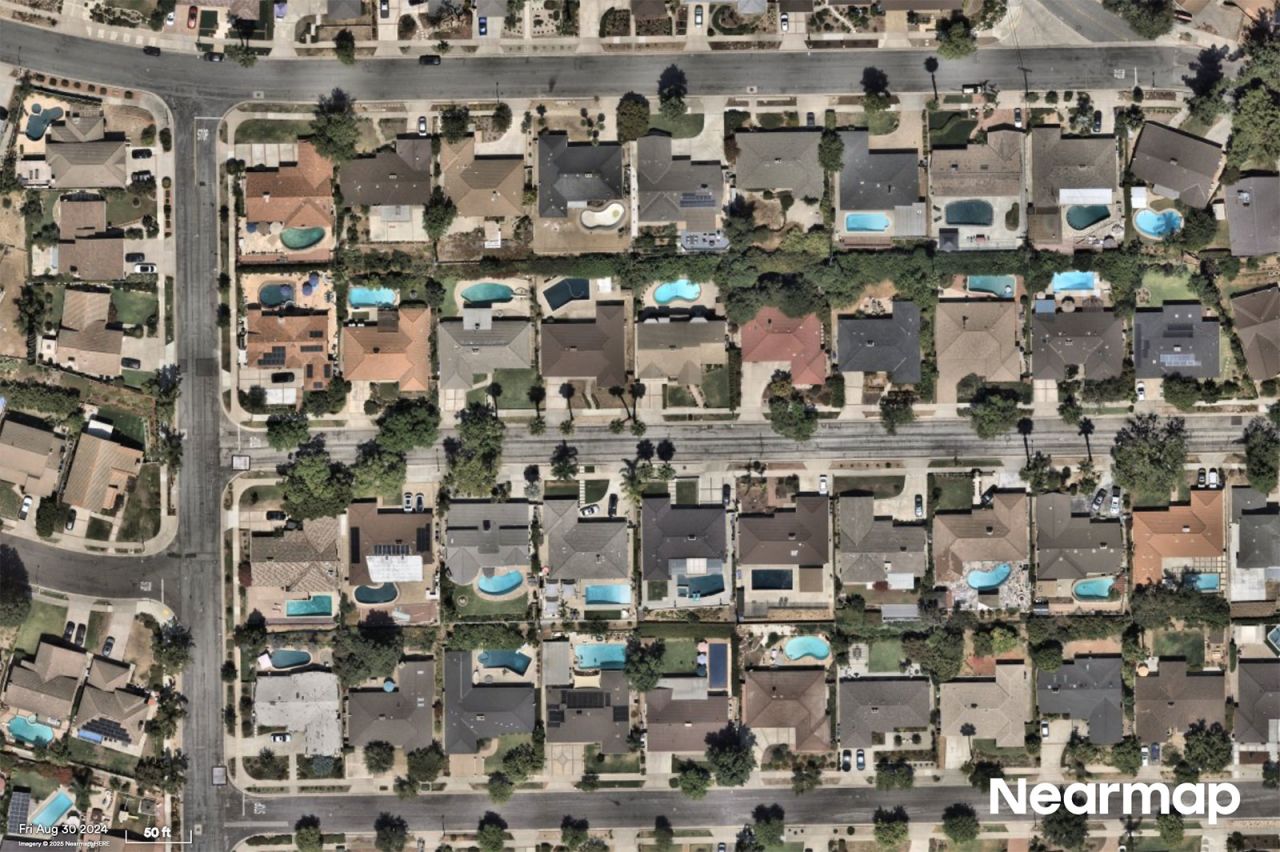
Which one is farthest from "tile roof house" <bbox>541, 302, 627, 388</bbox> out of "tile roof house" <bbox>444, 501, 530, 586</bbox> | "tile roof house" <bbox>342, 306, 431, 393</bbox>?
"tile roof house" <bbox>444, 501, 530, 586</bbox>

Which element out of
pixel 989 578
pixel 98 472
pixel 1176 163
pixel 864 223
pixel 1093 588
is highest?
pixel 1176 163

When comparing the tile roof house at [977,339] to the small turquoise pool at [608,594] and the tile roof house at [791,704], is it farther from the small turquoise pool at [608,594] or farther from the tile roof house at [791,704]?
the small turquoise pool at [608,594]

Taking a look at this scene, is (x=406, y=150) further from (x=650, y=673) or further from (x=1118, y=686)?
(x=1118, y=686)

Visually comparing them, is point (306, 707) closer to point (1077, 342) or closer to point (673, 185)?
point (673, 185)

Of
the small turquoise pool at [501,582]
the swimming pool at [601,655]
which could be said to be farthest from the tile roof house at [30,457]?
the swimming pool at [601,655]

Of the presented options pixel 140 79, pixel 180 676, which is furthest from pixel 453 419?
pixel 140 79

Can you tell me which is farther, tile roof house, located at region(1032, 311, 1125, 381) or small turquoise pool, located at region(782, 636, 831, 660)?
small turquoise pool, located at region(782, 636, 831, 660)

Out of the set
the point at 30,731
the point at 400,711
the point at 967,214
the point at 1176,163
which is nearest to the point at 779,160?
the point at 967,214

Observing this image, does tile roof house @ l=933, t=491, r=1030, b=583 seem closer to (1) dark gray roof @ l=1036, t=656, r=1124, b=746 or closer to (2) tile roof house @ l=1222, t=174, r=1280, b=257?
(1) dark gray roof @ l=1036, t=656, r=1124, b=746
